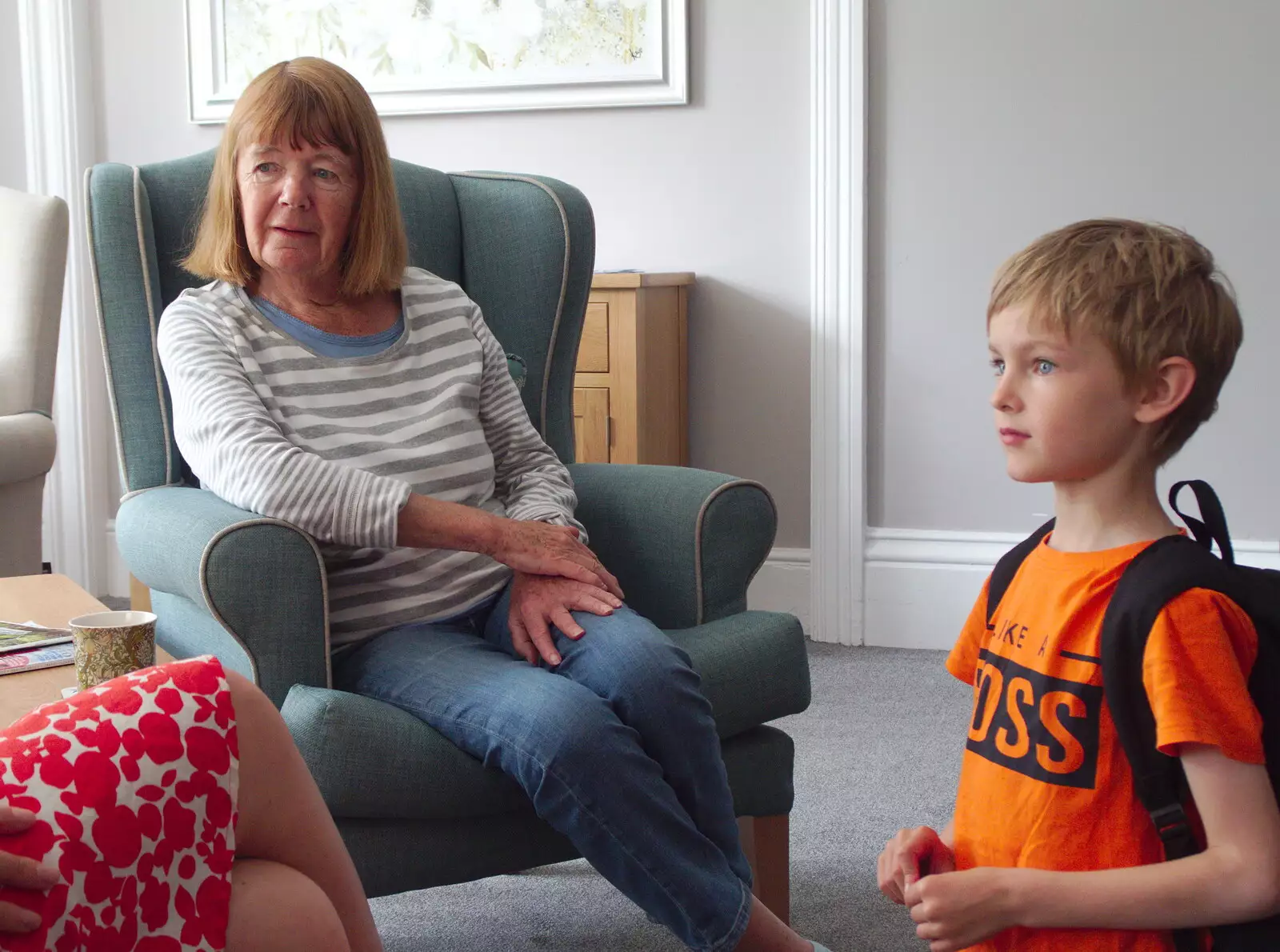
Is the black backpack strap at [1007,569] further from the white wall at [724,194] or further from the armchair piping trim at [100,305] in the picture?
the white wall at [724,194]

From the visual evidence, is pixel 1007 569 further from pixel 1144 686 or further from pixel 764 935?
pixel 764 935

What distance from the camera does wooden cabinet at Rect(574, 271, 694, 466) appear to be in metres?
2.94

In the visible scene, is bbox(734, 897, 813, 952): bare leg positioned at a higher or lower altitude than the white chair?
lower

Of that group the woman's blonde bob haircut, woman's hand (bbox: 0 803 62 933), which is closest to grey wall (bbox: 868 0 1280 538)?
the woman's blonde bob haircut

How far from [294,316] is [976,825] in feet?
3.64

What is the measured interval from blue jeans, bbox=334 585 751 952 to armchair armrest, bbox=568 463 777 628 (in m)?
0.20

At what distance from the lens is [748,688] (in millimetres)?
1590

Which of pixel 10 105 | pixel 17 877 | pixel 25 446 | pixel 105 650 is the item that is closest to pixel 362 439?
pixel 105 650

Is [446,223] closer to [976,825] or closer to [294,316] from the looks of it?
[294,316]

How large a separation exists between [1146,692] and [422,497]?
937 mm

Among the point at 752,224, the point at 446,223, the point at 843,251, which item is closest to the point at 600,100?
the point at 752,224

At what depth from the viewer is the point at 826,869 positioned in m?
1.97

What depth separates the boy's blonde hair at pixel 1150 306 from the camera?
2.89 ft

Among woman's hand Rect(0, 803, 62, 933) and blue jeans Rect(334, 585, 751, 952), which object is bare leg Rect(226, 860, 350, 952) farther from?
blue jeans Rect(334, 585, 751, 952)
